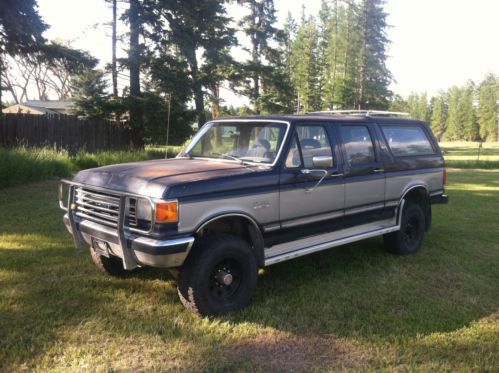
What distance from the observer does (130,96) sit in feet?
63.9

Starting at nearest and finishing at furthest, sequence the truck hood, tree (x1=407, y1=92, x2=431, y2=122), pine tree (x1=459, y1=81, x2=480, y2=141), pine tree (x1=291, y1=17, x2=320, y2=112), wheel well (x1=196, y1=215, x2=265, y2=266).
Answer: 1. the truck hood
2. wheel well (x1=196, y1=215, x2=265, y2=266)
3. pine tree (x1=291, y1=17, x2=320, y2=112)
4. pine tree (x1=459, y1=81, x2=480, y2=141)
5. tree (x1=407, y1=92, x2=431, y2=122)

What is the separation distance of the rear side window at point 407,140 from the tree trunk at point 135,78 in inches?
576

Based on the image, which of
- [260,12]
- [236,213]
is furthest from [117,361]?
[260,12]

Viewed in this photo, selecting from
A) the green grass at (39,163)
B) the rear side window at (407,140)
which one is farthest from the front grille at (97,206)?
the green grass at (39,163)

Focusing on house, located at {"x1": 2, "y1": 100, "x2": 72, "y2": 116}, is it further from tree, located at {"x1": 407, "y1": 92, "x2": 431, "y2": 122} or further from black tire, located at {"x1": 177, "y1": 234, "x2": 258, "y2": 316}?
tree, located at {"x1": 407, "y1": 92, "x2": 431, "y2": 122}

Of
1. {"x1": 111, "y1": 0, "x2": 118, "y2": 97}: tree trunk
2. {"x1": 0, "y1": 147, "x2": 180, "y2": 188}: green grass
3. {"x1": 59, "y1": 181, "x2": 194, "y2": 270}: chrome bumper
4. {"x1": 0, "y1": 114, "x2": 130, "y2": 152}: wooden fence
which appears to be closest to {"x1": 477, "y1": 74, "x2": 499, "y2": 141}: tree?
{"x1": 111, "y1": 0, "x2": 118, "y2": 97}: tree trunk

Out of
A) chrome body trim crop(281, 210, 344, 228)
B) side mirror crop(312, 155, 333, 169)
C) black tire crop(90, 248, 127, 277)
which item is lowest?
black tire crop(90, 248, 127, 277)

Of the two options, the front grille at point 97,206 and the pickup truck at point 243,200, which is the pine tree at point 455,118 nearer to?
the pickup truck at point 243,200

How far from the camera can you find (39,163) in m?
12.1

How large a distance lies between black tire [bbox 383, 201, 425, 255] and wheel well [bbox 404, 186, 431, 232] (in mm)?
100

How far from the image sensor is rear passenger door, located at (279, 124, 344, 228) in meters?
4.73

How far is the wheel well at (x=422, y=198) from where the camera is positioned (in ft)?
21.6

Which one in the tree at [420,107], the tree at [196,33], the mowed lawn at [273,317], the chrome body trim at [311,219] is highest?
the tree at [420,107]

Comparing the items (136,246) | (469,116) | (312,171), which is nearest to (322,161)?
(312,171)
